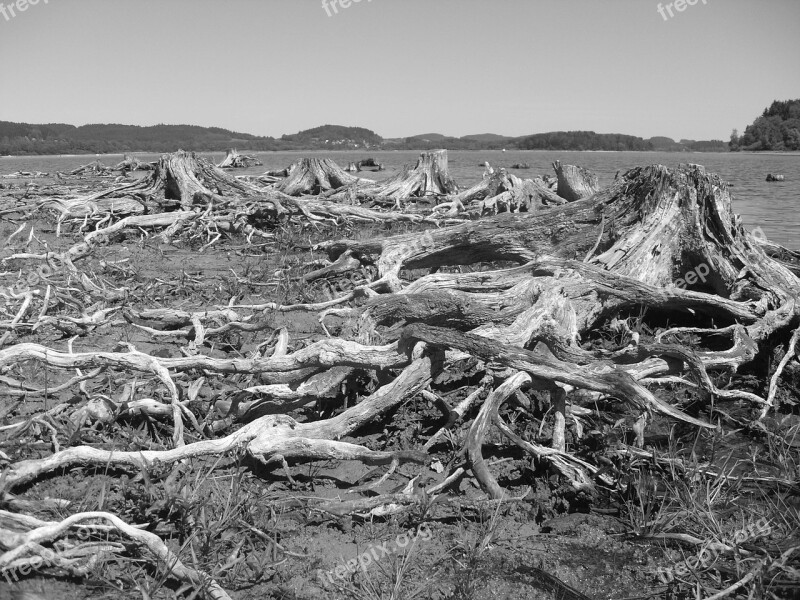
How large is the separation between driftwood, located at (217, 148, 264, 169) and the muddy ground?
80.0 feet

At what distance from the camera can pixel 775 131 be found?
8962 centimetres

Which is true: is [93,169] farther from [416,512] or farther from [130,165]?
[416,512]

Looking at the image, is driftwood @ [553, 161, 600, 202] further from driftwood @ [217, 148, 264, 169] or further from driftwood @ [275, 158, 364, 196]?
driftwood @ [217, 148, 264, 169]

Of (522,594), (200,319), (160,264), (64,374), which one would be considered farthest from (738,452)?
(160,264)

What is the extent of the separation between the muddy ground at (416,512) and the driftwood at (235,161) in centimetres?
2439

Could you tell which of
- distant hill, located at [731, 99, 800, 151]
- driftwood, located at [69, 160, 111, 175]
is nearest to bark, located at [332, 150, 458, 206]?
driftwood, located at [69, 160, 111, 175]

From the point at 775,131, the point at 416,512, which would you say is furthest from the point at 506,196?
the point at 775,131

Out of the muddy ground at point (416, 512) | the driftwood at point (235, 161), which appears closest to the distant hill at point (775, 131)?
the driftwood at point (235, 161)

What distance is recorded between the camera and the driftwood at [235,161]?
95.7 feet

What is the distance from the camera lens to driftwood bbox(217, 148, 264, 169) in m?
29.2

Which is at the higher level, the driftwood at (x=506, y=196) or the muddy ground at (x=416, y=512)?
the driftwood at (x=506, y=196)

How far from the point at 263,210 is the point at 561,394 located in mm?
7390

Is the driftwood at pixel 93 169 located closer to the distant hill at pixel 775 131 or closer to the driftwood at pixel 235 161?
the driftwood at pixel 235 161

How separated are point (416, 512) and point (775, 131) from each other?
10403cm
